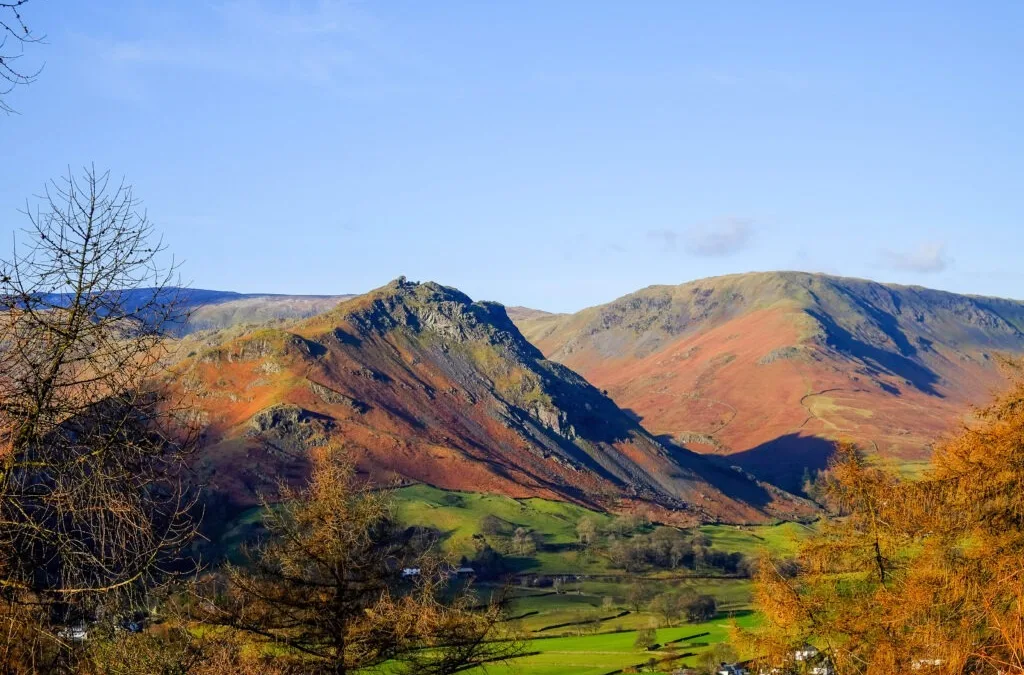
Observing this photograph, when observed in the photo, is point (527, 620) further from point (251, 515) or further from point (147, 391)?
point (147, 391)

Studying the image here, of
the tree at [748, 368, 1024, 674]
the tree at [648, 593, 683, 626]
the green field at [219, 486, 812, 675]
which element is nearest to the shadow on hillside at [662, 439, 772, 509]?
the green field at [219, 486, 812, 675]

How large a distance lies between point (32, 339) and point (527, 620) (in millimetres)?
77365

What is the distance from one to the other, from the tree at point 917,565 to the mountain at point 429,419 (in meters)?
104

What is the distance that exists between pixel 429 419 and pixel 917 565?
472ft

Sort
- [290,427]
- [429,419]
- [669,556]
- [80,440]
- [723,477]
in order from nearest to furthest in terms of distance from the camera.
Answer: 1. [80,440]
2. [669,556]
3. [290,427]
4. [429,419]
5. [723,477]

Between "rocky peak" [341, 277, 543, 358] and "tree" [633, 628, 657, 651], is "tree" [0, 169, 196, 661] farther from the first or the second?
"rocky peak" [341, 277, 543, 358]

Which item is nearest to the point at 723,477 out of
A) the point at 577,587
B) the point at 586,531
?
the point at 586,531

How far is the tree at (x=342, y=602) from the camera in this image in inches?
760

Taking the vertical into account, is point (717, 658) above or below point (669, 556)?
above

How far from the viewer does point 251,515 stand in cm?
11356

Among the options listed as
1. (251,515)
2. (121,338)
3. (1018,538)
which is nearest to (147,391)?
(121,338)

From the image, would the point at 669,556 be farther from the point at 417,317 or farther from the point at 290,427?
the point at 417,317

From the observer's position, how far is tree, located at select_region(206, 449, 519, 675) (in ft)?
63.4

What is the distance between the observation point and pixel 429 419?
533ft
